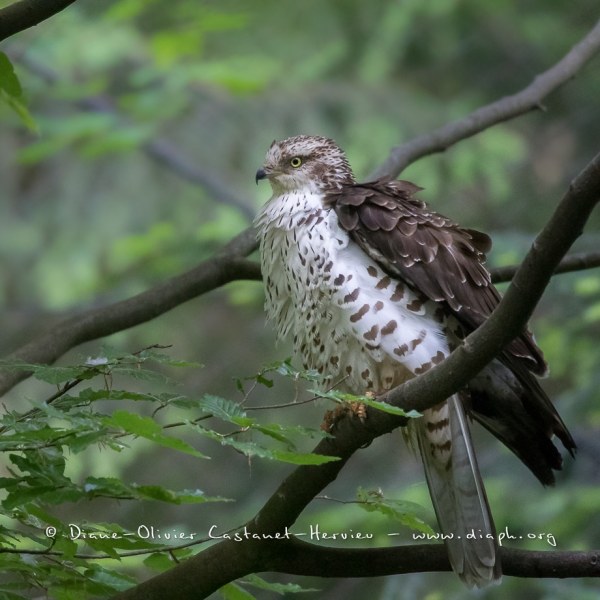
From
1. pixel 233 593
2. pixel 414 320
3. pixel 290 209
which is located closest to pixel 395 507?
pixel 233 593

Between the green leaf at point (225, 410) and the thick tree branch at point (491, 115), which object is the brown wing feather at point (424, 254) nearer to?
the thick tree branch at point (491, 115)

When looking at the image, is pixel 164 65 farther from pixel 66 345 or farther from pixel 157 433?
pixel 157 433

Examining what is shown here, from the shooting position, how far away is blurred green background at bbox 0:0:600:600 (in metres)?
8.12

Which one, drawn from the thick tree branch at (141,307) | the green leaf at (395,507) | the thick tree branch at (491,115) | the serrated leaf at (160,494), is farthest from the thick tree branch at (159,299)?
the serrated leaf at (160,494)

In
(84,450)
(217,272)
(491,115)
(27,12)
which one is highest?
(491,115)

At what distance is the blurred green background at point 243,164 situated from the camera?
8.12m

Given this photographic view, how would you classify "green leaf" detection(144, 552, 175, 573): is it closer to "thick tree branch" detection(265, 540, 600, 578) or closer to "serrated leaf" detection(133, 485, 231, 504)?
"thick tree branch" detection(265, 540, 600, 578)

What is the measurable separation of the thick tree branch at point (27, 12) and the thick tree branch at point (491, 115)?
2.67 meters

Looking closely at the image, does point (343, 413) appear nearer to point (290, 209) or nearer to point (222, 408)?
point (290, 209)

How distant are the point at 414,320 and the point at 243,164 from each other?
21.9 feet

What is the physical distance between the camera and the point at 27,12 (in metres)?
3.26

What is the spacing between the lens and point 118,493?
2.83 meters

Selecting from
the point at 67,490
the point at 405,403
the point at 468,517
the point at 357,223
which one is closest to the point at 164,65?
the point at 357,223

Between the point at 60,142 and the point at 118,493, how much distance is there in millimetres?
5700
